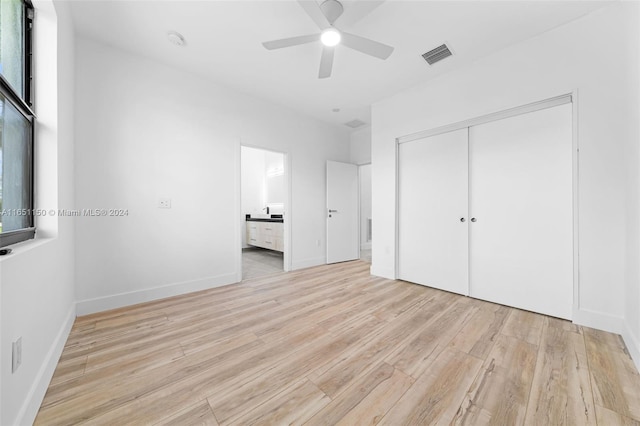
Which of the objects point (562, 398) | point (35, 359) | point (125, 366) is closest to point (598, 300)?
point (562, 398)

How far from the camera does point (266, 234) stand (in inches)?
196

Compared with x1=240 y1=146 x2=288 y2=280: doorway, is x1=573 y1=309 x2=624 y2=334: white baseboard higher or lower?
lower

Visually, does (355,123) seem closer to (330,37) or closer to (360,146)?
(360,146)

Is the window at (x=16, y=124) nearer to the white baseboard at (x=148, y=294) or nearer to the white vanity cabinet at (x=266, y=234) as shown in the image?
the white baseboard at (x=148, y=294)

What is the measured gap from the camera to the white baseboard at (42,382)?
3.21 ft

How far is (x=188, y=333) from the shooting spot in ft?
6.06

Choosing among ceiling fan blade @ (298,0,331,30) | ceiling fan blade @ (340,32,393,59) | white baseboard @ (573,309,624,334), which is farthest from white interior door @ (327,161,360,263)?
white baseboard @ (573,309,624,334)

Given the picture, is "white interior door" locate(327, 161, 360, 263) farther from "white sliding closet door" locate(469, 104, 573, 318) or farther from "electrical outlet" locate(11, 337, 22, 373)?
"electrical outlet" locate(11, 337, 22, 373)

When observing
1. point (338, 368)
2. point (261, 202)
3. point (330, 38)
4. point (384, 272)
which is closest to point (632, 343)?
point (338, 368)

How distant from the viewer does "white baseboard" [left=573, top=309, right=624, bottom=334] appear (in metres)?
1.80

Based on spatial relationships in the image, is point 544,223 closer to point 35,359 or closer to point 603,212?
point 603,212

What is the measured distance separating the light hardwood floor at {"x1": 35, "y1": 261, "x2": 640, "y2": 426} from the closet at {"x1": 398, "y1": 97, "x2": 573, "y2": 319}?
1.06 feet

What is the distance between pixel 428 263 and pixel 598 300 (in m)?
1.40

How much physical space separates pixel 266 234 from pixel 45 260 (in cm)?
373
